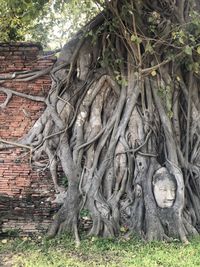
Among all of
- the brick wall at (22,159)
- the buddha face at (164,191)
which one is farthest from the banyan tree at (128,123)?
the brick wall at (22,159)

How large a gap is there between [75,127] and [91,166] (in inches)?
24.8

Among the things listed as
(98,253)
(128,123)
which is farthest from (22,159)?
(98,253)

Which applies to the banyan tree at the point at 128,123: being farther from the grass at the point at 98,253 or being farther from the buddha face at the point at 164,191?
the grass at the point at 98,253

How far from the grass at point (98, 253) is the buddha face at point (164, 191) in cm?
52

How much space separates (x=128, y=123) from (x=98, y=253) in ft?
6.26

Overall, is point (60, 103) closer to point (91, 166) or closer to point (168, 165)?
point (91, 166)

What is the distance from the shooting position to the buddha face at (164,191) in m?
5.05

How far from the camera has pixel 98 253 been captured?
4406 mm

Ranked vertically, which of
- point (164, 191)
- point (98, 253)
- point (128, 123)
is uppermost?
point (128, 123)

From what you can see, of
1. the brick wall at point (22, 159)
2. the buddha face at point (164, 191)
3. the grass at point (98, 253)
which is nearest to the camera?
the grass at point (98, 253)

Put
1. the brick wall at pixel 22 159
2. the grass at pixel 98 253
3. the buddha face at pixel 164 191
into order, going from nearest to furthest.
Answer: the grass at pixel 98 253 → the buddha face at pixel 164 191 → the brick wall at pixel 22 159

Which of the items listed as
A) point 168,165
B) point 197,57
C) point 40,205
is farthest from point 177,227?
point 197,57

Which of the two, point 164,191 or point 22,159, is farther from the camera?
point 22,159

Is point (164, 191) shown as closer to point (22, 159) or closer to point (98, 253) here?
point (98, 253)
